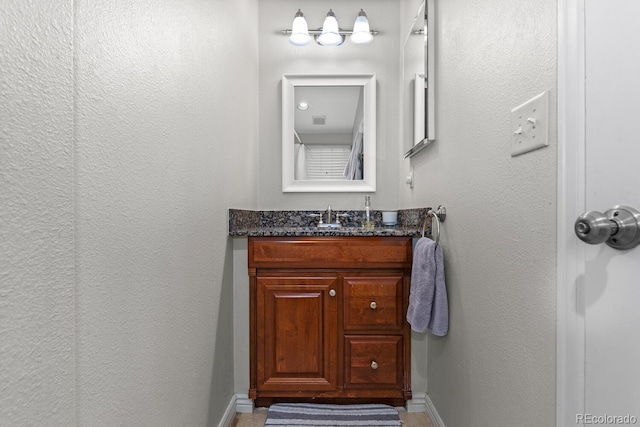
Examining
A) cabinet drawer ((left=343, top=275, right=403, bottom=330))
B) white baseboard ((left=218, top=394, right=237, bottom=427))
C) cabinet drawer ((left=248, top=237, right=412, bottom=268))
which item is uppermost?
cabinet drawer ((left=248, top=237, right=412, bottom=268))

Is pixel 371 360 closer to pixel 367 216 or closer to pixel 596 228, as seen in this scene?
pixel 367 216

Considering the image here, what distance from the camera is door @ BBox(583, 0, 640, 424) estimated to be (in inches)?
22.2

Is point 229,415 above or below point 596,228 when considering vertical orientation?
below

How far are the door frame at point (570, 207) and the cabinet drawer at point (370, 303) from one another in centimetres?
86

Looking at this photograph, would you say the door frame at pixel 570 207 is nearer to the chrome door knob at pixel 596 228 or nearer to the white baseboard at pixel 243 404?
the chrome door knob at pixel 596 228

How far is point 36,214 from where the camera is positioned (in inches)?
18.9

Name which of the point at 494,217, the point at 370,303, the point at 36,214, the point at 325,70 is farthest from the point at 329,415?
the point at 325,70

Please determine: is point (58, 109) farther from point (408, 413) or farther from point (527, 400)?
point (408, 413)

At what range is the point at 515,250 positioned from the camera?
868mm

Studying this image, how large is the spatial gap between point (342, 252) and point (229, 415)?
2.95 feet

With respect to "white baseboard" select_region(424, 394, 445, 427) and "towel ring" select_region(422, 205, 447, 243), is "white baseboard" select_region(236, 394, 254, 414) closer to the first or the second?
"white baseboard" select_region(424, 394, 445, 427)

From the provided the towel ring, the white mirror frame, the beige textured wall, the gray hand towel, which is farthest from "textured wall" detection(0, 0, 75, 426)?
the white mirror frame

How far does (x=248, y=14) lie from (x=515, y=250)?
6.00ft

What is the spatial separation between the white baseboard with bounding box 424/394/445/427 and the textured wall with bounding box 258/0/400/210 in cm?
108
